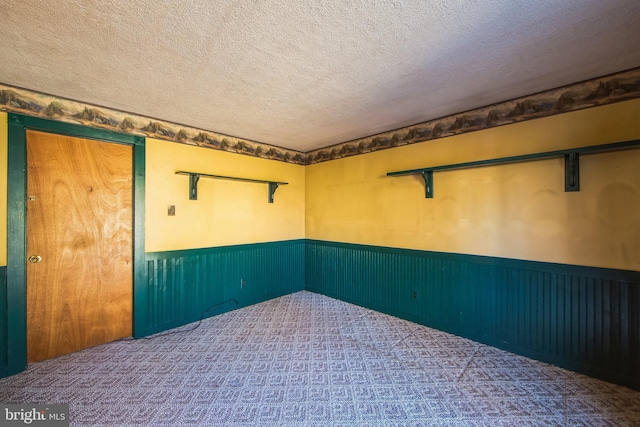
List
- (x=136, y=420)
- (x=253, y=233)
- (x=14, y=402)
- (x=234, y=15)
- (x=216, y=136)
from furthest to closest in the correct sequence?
(x=253, y=233) < (x=216, y=136) < (x=14, y=402) < (x=136, y=420) < (x=234, y=15)

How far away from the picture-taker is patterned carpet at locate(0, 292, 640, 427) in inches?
76.6

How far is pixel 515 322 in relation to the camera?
280 cm

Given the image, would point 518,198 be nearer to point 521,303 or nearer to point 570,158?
point 570,158

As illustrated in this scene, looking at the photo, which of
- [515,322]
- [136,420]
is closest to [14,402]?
[136,420]

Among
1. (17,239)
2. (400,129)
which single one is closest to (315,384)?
(17,239)

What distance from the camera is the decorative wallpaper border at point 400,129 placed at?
7.76ft

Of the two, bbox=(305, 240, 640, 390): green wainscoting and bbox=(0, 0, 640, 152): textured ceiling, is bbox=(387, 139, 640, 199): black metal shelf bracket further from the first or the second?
bbox=(305, 240, 640, 390): green wainscoting

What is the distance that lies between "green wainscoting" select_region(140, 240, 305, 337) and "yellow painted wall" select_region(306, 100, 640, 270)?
4.74 feet

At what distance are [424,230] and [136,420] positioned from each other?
11.0 ft

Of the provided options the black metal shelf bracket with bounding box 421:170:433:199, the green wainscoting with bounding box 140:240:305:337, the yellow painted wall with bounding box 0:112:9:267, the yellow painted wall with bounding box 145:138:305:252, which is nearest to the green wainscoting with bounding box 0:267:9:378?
the yellow painted wall with bounding box 0:112:9:267

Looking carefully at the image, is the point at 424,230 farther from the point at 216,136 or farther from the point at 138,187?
the point at 138,187

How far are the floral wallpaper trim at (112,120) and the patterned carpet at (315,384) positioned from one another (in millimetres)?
2413

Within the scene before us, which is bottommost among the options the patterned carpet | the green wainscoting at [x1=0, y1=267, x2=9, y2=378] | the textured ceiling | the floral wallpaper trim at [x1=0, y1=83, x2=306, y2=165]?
the patterned carpet

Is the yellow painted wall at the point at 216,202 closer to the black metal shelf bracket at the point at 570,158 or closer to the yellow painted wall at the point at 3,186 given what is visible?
the yellow painted wall at the point at 3,186
